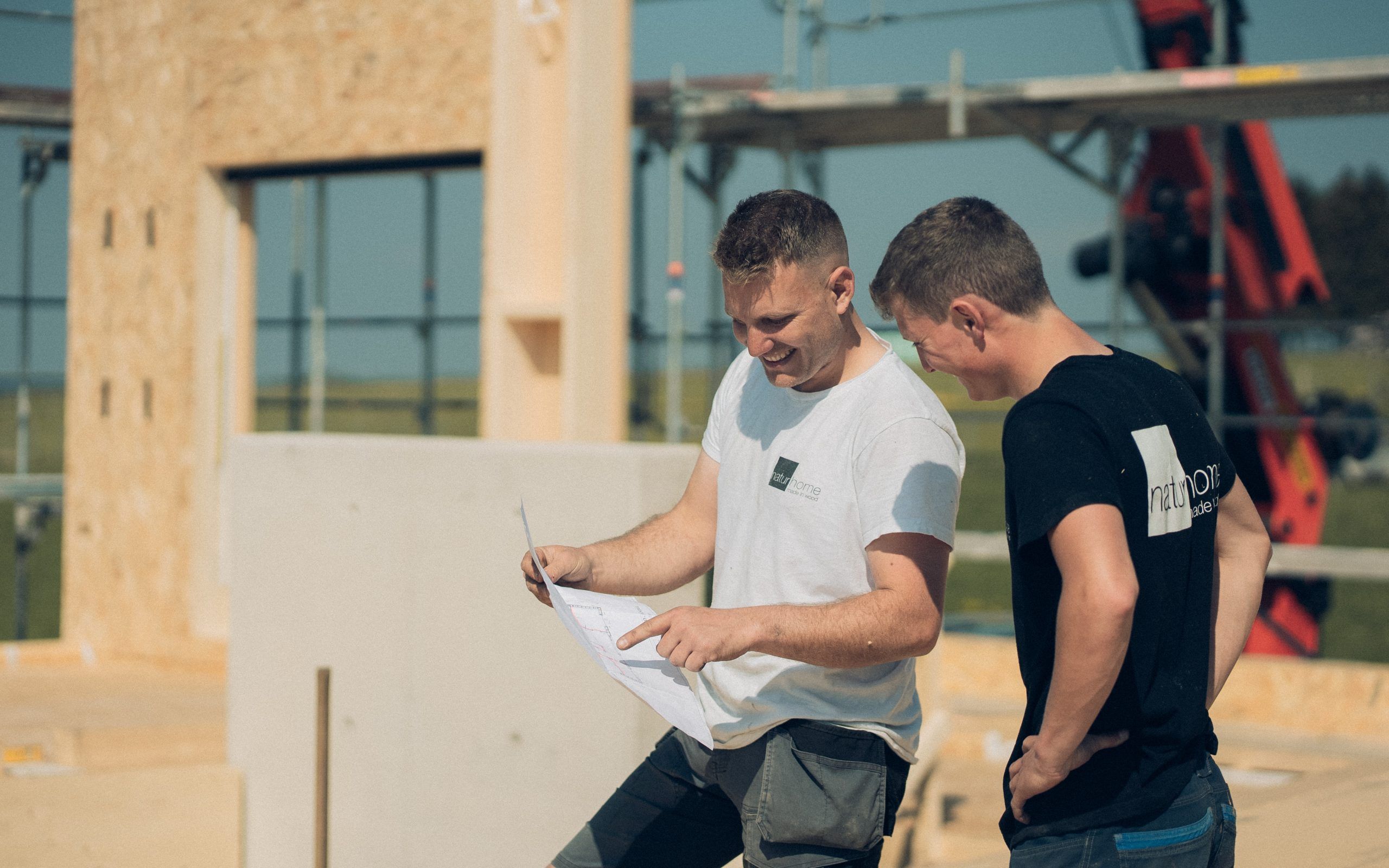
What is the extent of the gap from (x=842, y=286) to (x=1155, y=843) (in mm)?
976

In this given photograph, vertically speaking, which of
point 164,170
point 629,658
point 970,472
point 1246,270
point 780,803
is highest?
point 164,170

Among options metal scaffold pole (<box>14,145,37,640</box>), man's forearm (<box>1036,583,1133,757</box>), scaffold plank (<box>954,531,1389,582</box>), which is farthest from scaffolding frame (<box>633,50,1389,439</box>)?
man's forearm (<box>1036,583,1133,757</box>)

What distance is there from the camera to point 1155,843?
73.4 inches

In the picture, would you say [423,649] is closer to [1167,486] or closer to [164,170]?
[1167,486]

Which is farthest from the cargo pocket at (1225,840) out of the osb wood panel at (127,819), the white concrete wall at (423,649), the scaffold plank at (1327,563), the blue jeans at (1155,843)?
the scaffold plank at (1327,563)

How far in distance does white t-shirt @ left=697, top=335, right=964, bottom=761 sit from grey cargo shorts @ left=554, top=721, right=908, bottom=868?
37 millimetres

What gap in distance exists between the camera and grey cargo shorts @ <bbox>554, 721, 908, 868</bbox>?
7.16 ft

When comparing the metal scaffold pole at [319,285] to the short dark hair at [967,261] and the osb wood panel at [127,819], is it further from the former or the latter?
the short dark hair at [967,261]

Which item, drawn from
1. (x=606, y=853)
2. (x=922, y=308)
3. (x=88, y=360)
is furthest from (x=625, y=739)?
(x=88, y=360)

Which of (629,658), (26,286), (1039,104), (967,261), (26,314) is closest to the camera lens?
(967,261)

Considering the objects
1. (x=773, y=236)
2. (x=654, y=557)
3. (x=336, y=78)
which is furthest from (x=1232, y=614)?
(x=336, y=78)

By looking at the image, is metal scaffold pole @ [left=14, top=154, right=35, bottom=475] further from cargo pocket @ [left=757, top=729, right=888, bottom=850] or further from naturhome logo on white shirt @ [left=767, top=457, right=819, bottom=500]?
cargo pocket @ [left=757, top=729, right=888, bottom=850]

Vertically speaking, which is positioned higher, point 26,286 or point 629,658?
point 26,286

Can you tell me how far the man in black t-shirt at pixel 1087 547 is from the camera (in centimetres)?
172
